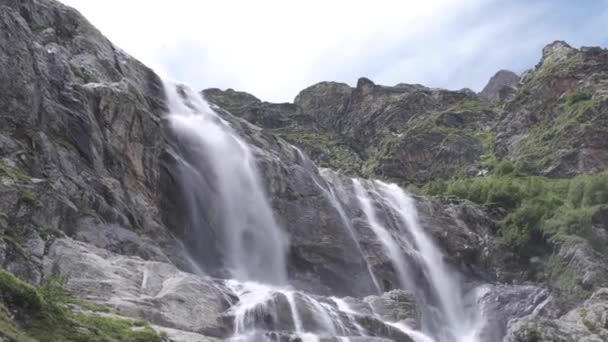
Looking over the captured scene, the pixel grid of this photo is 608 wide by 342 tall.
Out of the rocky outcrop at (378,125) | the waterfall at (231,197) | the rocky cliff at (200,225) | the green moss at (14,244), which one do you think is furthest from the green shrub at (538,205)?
the green moss at (14,244)

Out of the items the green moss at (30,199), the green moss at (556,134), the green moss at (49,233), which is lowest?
the green moss at (49,233)

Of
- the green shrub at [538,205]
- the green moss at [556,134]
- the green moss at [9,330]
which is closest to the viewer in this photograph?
the green moss at [9,330]

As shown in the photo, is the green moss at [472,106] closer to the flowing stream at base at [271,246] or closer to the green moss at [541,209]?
the green moss at [541,209]

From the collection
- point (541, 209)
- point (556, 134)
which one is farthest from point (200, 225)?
point (556, 134)

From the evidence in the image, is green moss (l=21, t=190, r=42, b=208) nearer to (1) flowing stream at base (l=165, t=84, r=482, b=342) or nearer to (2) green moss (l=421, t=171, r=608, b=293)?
(1) flowing stream at base (l=165, t=84, r=482, b=342)

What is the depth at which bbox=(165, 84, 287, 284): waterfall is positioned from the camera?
50.3 meters

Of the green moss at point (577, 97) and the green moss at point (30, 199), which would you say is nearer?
the green moss at point (30, 199)

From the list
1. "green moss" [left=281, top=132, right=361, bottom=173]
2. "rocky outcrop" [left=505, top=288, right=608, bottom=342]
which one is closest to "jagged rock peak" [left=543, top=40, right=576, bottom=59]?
"green moss" [left=281, top=132, right=361, bottom=173]

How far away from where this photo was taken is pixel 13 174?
36156 mm

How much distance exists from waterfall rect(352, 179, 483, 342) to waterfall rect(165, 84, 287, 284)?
11.0 meters

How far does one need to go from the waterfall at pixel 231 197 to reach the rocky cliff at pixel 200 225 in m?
0.60

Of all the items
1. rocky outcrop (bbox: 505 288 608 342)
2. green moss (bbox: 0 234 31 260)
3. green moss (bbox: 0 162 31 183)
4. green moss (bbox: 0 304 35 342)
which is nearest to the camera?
green moss (bbox: 0 304 35 342)

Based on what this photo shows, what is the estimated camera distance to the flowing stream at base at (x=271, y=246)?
36.6m

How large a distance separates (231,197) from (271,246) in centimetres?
492
